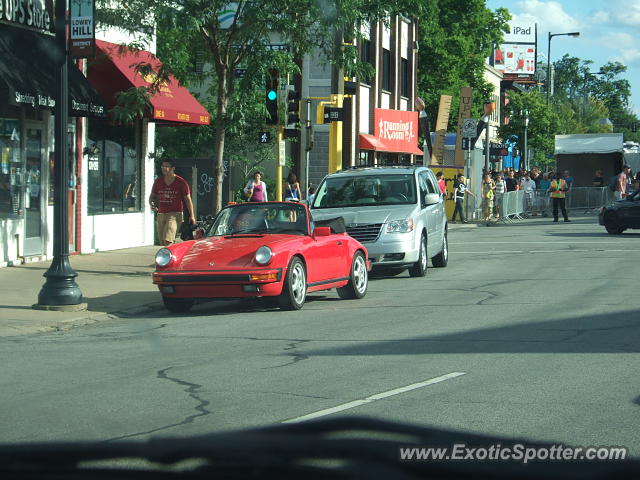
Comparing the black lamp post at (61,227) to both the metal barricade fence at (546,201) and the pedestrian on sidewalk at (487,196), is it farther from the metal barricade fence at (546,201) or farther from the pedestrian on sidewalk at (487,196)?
the metal barricade fence at (546,201)

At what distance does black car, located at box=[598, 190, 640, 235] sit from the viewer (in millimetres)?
29438

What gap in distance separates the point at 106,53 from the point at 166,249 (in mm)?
7957

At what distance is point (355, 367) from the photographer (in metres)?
8.69

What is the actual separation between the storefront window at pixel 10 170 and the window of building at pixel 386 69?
28.7m

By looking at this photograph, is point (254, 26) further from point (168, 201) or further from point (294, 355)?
point (294, 355)

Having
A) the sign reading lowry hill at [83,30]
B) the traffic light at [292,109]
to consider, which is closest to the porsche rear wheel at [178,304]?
the sign reading lowry hill at [83,30]

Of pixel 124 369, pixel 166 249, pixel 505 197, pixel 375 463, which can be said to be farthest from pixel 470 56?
pixel 375 463

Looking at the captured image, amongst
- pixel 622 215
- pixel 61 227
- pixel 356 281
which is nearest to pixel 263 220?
pixel 356 281

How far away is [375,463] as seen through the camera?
203 cm

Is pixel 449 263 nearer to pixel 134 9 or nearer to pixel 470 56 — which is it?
pixel 134 9

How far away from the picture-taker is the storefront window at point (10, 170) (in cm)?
1838

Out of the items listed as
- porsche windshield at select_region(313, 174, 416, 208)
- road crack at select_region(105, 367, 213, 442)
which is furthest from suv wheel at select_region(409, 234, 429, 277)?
road crack at select_region(105, 367, 213, 442)

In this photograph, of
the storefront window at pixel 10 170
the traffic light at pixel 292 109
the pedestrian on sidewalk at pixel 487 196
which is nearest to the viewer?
the storefront window at pixel 10 170

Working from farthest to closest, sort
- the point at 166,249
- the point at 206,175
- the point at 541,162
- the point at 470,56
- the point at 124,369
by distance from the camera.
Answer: the point at 541,162 < the point at 470,56 < the point at 206,175 < the point at 166,249 < the point at 124,369
